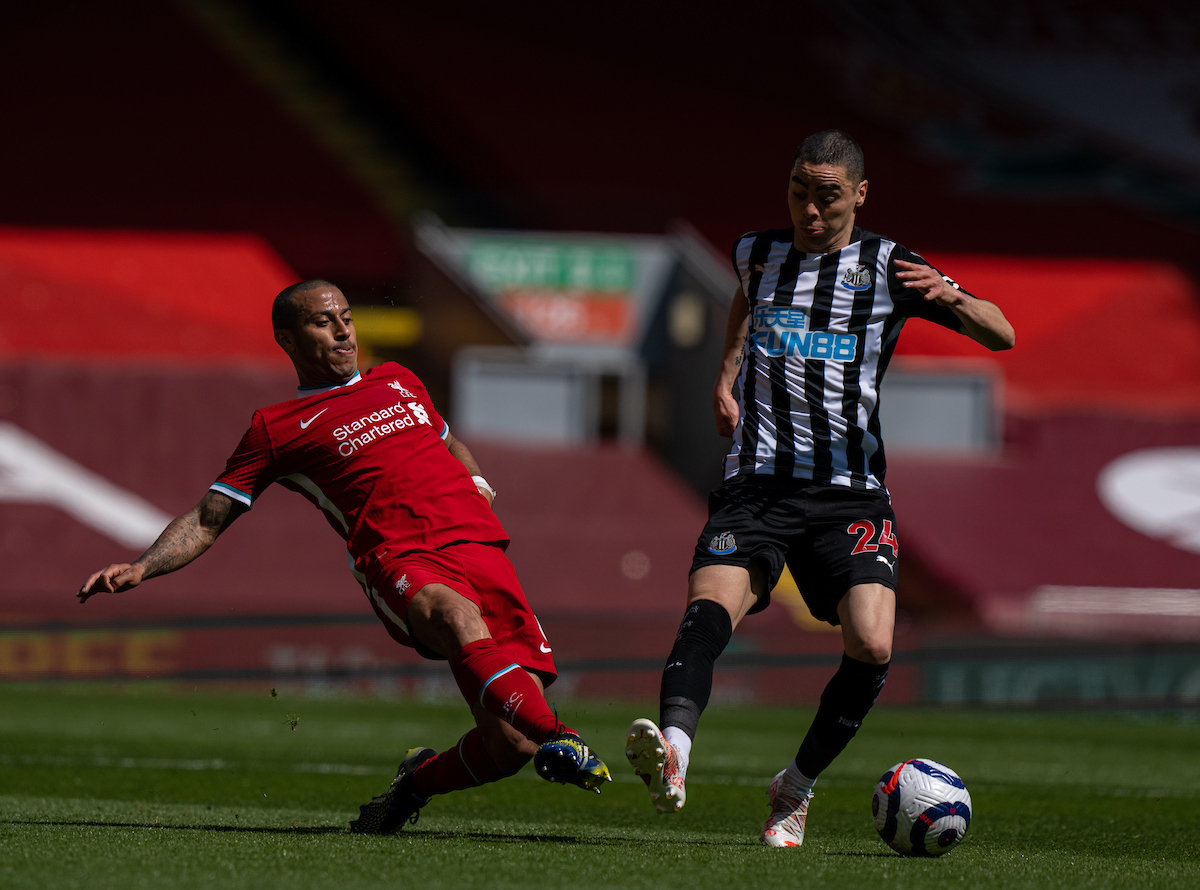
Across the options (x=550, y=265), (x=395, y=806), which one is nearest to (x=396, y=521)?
(x=395, y=806)

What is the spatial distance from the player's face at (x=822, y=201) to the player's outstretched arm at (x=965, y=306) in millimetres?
238

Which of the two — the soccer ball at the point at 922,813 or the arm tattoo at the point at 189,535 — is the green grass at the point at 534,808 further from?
the arm tattoo at the point at 189,535

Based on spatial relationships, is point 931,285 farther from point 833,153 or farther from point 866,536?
point 866,536

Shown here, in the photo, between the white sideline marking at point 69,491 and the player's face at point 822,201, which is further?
the white sideline marking at point 69,491

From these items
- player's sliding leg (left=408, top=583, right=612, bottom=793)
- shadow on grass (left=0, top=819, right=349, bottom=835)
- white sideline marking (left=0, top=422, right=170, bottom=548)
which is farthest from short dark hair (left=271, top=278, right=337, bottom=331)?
white sideline marking (left=0, top=422, right=170, bottom=548)

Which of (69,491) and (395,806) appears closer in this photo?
(395,806)

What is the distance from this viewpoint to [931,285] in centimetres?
463

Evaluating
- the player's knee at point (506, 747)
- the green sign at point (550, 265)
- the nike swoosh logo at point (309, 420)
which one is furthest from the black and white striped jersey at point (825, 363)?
the green sign at point (550, 265)

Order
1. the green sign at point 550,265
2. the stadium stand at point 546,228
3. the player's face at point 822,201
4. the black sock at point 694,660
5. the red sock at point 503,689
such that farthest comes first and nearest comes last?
the green sign at point 550,265 → the stadium stand at point 546,228 → the player's face at point 822,201 → the black sock at point 694,660 → the red sock at point 503,689

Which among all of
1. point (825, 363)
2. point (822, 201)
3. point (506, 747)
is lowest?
point (506, 747)

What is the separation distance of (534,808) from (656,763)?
246 cm

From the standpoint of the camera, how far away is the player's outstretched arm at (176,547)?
438 cm

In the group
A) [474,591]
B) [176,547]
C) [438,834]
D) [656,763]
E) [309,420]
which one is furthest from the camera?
[438,834]

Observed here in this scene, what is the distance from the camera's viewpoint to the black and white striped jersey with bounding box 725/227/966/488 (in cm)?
474
